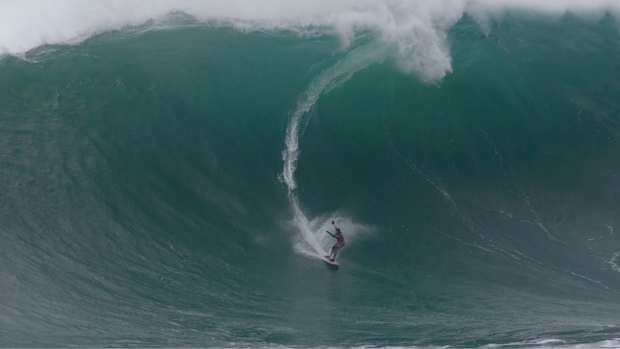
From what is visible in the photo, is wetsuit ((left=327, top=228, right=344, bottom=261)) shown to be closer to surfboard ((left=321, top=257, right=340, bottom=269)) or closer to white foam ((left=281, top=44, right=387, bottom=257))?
surfboard ((left=321, top=257, right=340, bottom=269))

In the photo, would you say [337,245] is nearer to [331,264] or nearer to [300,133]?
[331,264]

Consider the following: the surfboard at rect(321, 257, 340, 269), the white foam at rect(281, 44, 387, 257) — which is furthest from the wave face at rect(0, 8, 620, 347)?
the surfboard at rect(321, 257, 340, 269)

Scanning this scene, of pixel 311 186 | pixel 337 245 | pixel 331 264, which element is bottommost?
pixel 331 264

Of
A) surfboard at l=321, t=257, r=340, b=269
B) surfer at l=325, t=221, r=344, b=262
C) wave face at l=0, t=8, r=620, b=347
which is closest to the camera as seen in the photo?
wave face at l=0, t=8, r=620, b=347

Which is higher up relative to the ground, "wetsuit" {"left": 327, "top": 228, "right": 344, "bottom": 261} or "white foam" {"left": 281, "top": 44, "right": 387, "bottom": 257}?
"white foam" {"left": 281, "top": 44, "right": 387, "bottom": 257}

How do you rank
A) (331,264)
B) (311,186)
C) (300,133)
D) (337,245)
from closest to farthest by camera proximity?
(331,264)
(337,245)
(311,186)
(300,133)

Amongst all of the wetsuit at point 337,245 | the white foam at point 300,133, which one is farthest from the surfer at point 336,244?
the white foam at point 300,133

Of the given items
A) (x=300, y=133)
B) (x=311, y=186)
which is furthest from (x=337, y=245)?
(x=300, y=133)

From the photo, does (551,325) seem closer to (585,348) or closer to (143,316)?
(585,348)

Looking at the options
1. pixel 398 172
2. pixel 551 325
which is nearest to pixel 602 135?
pixel 398 172
